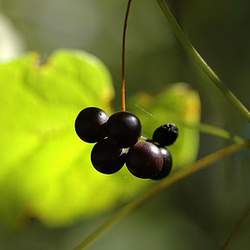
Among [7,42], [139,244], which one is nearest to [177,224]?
[139,244]

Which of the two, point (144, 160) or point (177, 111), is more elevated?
point (144, 160)

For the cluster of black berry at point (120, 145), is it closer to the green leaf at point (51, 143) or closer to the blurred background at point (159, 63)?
the green leaf at point (51, 143)

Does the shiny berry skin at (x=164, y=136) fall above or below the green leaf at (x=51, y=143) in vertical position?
above

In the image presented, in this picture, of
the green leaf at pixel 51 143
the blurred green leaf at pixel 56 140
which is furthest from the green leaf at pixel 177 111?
the green leaf at pixel 51 143

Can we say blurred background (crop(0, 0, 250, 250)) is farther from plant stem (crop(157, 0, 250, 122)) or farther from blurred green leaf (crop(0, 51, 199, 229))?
plant stem (crop(157, 0, 250, 122))

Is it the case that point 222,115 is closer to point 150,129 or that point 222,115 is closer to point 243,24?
point 150,129

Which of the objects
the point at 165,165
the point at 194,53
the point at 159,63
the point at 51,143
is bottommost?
the point at 159,63

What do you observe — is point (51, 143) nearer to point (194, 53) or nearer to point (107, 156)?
point (107, 156)

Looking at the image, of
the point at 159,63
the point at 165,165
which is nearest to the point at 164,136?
the point at 165,165
